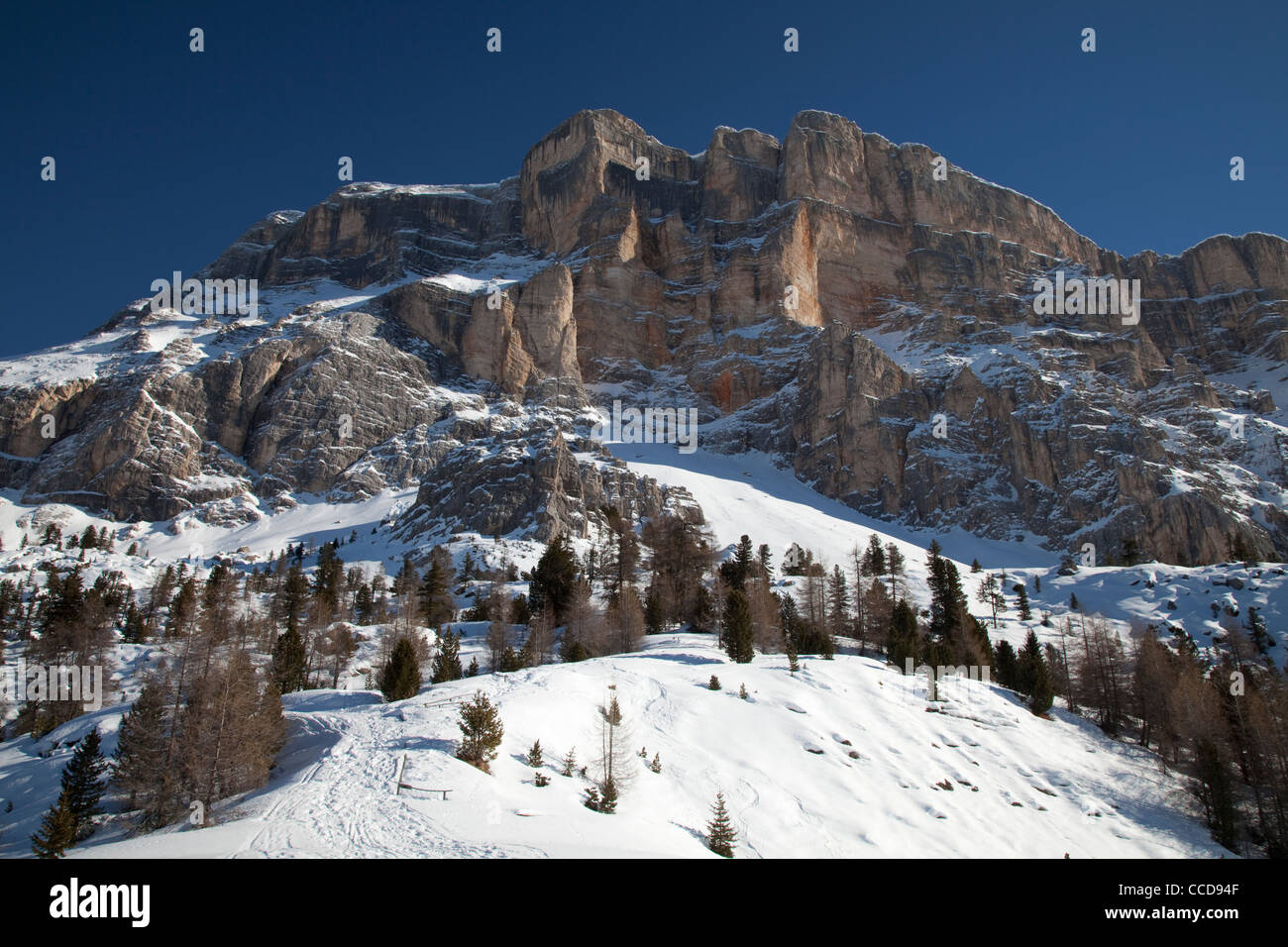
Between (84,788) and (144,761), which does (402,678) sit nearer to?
(144,761)

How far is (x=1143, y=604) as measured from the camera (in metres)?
76.7

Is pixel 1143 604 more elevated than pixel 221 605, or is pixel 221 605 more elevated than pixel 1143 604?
pixel 221 605

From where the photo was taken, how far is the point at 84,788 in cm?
2305

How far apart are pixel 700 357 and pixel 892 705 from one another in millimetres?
163073

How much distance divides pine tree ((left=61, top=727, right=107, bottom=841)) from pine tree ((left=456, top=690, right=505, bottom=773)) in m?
11.2

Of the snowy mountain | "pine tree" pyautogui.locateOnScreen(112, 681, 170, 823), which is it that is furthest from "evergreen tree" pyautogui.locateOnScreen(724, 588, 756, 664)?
"pine tree" pyautogui.locateOnScreen(112, 681, 170, 823)

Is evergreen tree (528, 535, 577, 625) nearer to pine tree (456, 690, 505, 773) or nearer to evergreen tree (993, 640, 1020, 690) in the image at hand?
evergreen tree (993, 640, 1020, 690)

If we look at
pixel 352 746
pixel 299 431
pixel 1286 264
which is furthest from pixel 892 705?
pixel 1286 264

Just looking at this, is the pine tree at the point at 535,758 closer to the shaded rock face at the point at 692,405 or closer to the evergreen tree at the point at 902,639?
the evergreen tree at the point at 902,639

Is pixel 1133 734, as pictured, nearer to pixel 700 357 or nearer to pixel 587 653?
pixel 587 653

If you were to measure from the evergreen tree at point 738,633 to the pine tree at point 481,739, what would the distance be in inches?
888

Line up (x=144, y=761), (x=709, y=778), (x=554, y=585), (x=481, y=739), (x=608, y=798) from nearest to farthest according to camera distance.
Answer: (x=608, y=798) → (x=481, y=739) → (x=144, y=761) → (x=709, y=778) → (x=554, y=585)

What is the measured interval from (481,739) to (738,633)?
23492 millimetres

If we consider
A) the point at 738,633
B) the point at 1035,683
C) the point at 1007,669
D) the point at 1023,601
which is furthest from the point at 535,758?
the point at 1023,601
